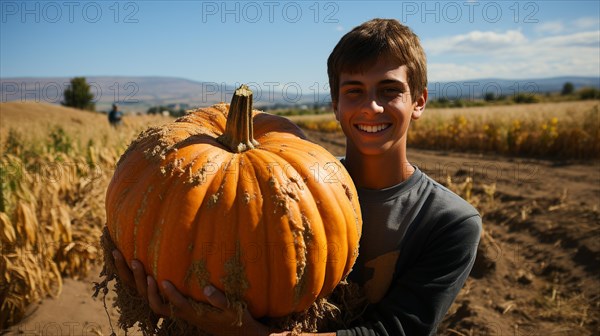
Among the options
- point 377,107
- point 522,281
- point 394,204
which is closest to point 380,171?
point 394,204

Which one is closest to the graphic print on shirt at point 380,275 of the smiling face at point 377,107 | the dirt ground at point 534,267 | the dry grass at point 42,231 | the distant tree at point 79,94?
the smiling face at point 377,107

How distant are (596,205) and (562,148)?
9081mm

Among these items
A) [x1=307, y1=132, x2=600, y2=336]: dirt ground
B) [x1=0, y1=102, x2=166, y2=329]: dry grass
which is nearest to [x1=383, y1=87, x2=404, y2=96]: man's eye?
[x1=307, y1=132, x2=600, y2=336]: dirt ground

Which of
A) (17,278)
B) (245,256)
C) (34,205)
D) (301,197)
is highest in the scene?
(301,197)

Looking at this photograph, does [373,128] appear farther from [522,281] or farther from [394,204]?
[522,281]

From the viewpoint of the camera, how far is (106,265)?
1.93 m

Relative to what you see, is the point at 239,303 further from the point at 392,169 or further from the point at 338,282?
the point at 392,169

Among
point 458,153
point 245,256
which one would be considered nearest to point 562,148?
point 458,153

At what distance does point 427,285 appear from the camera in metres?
2.00

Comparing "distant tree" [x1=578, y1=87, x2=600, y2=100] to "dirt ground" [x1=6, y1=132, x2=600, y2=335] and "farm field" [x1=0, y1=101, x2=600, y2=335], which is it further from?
"dirt ground" [x1=6, y1=132, x2=600, y2=335]

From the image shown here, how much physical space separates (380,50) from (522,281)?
476 centimetres

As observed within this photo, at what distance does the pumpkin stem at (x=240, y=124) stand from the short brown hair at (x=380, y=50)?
673mm

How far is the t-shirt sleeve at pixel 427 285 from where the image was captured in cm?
197

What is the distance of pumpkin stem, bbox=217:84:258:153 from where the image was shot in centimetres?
185
